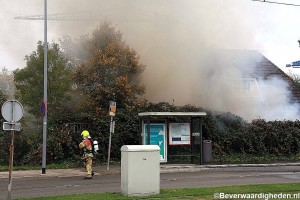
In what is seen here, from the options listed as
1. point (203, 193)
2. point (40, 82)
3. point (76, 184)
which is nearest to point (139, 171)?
point (203, 193)

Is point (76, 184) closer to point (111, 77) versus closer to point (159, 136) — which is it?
point (159, 136)

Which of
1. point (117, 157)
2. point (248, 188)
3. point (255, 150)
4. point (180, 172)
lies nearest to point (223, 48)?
point (255, 150)

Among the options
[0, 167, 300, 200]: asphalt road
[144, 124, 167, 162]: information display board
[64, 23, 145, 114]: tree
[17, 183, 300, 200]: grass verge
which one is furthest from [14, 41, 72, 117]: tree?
[17, 183, 300, 200]: grass verge

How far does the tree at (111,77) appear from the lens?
23.6 metres

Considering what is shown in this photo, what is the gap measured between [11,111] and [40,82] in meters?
12.0

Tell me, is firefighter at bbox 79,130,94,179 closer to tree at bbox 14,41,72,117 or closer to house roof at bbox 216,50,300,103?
tree at bbox 14,41,72,117

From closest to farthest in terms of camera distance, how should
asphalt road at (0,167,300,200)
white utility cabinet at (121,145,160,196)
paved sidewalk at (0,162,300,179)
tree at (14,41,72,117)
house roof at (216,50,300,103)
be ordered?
white utility cabinet at (121,145,160,196) < asphalt road at (0,167,300,200) < paved sidewalk at (0,162,300,179) < tree at (14,41,72,117) < house roof at (216,50,300,103)

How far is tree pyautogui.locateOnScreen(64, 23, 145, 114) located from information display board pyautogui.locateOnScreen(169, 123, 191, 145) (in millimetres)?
3777

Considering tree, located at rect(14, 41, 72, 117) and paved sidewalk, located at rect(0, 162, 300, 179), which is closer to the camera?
paved sidewalk, located at rect(0, 162, 300, 179)

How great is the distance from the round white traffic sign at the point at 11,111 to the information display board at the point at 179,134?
419 inches

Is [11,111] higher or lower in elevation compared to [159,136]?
higher

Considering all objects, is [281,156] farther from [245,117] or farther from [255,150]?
[245,117]

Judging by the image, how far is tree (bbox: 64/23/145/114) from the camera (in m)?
23.6

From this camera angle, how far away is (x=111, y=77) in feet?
79.5
